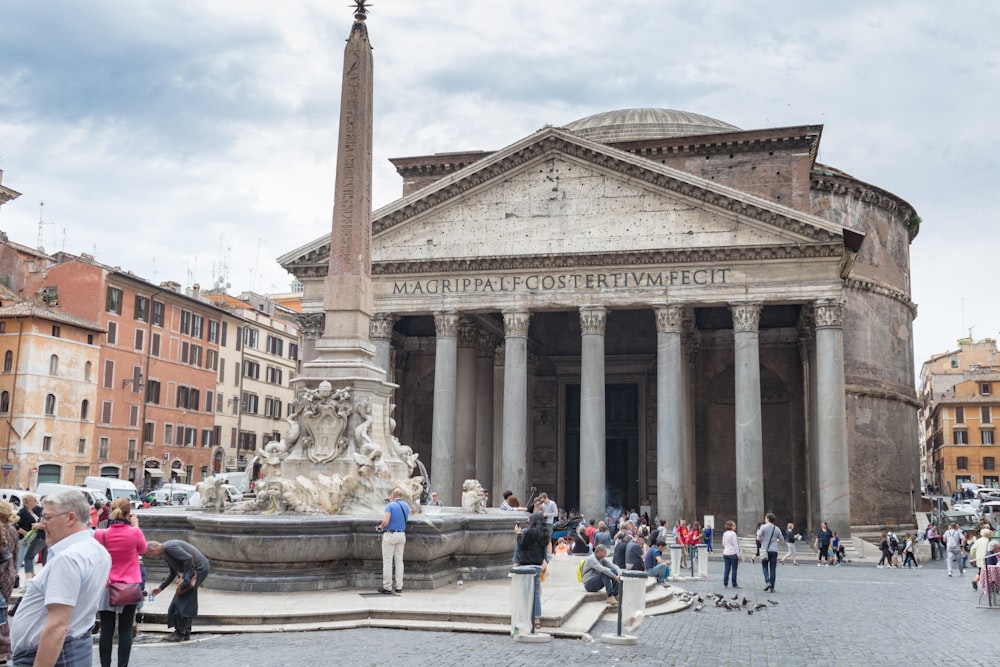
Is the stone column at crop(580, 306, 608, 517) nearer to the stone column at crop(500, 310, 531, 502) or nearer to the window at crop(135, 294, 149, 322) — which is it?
the stone column at crop(500, 310, 531, 502)

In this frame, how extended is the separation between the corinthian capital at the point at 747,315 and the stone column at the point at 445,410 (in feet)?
24.9

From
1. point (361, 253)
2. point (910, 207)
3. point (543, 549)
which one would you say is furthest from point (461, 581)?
point (910, 207)

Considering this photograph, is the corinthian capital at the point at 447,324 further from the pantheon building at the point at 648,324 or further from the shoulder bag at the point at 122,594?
the shoulder bag at the point at 122,594

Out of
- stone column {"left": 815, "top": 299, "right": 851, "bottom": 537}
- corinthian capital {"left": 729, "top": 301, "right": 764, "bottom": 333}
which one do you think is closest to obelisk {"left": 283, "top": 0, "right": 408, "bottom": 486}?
corinthian capital {"left": 729, "top": 301, "right": 764, "bottom": 333}

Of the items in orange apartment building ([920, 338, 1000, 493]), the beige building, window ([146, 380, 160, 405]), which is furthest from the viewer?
orange apartment building ([920, 338, 1000, 493])

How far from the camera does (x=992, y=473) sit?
2474 inches

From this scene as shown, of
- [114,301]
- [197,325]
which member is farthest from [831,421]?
[197,325]

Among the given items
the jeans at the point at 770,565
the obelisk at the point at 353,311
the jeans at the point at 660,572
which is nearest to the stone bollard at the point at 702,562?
the jeans at the point at 770,565

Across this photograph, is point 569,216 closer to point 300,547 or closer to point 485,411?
point 485,411

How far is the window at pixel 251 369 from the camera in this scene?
47.8 m

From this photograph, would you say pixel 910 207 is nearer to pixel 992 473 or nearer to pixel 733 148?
pixel 733 148

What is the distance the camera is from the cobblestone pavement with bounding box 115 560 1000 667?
6965 millimetres

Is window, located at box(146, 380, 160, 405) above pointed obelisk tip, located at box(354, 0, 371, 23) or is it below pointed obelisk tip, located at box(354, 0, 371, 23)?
below

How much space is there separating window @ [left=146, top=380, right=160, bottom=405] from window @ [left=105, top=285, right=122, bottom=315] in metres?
3.48
